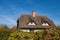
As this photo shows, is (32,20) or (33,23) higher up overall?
(32,20)

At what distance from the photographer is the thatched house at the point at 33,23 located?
5869 centimetres

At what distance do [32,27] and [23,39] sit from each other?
34.0 meters

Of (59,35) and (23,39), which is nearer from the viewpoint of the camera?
(59,35)

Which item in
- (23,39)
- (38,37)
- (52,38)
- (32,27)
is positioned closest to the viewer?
(52,38)

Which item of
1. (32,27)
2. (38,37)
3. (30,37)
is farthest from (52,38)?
(32,27)

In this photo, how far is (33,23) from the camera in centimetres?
6034

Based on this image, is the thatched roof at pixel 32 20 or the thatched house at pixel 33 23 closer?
the thatched house at pixel 33 23

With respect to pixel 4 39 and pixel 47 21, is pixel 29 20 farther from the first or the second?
pixel 4 39

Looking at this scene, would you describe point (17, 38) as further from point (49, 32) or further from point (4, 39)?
point (49, 32)

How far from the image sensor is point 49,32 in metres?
17.4

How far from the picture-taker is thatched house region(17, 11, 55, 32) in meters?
58.7

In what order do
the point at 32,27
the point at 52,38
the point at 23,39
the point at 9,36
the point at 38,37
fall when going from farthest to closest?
1. the point at 32,27
2. the point at 9,36
3. the point at 23,39
4. the point at 38,37
5. the point at 52,38

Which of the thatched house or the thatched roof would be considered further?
the thatched roof

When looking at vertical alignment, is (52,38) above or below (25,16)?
below
